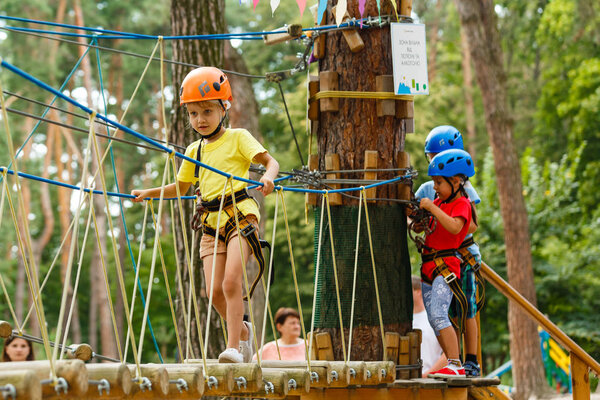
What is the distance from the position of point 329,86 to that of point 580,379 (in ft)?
8.39

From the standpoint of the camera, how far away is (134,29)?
23.5 m

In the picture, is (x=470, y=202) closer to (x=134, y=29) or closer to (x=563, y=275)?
(x=563, y=275)

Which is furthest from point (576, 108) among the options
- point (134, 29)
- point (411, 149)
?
point (134, 29)

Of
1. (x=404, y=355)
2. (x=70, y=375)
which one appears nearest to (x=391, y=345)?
(x=404, y=355)

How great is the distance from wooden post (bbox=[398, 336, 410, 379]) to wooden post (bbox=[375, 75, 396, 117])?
1191mm

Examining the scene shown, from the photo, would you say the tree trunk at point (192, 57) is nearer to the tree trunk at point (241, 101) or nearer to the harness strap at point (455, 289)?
the harness strap at point (455, 289)

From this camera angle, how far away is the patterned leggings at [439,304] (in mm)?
4215

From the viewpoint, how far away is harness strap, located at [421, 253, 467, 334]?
430 centimetres

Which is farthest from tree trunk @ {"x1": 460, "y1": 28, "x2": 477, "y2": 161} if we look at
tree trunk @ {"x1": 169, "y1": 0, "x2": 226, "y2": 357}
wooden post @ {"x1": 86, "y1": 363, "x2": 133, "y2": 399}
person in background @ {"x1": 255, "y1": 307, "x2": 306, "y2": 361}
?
wooden post @ {"x1": 86, "y1": 363, "x2": 133, "y2": 399}

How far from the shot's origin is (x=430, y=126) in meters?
18.8

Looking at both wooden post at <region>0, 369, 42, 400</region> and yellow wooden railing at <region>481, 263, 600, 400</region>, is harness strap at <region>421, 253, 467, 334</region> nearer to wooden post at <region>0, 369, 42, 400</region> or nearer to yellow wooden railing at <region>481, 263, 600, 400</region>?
yellow wooden railing at <region>481, 263, 600, 400</region>

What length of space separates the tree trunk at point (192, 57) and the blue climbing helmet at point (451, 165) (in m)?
2.23

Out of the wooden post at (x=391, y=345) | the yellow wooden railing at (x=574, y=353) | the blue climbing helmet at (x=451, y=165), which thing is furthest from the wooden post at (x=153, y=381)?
the yellow wooden railing at (x=574, y=353)

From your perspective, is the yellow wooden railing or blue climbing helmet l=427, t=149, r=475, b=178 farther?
the yellow wooden railing
